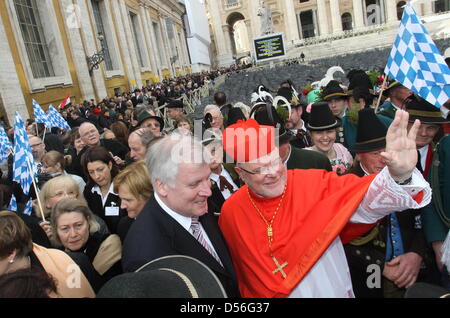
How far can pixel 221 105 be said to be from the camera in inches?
277

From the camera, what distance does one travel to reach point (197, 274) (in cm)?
127

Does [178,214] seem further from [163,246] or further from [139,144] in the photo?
[139,144]

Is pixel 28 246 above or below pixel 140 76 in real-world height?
below

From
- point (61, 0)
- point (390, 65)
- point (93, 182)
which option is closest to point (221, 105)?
point (93, 182)

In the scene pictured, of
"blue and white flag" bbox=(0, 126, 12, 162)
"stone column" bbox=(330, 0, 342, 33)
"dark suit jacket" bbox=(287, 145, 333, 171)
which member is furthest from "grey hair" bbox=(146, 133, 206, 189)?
"stone column" bbox=(330, 0, 342, 33)

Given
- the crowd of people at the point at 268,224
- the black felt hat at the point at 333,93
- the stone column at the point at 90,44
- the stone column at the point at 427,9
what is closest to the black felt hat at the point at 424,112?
the crowd of people at the point at 268,224

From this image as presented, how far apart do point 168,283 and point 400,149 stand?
3.77 ft

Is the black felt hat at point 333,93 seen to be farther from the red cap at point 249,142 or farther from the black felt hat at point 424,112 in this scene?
the red cap at point 249,142

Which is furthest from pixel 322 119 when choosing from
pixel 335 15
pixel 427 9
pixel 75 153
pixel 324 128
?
pixel 427 9

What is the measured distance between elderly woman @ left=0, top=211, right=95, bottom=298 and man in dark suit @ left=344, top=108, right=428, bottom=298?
1670 mm

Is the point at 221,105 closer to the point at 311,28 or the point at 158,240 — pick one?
the point at 158,240

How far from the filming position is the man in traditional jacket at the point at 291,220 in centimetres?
184

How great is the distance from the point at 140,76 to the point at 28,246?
26102 mm

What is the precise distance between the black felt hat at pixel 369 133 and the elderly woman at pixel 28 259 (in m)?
1.94
